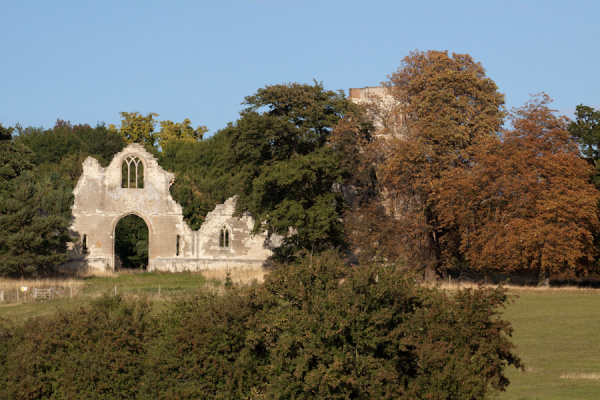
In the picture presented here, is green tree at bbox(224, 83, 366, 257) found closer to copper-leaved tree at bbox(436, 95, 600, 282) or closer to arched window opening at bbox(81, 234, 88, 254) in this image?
copper-leaved tree at bbox(436, 95, 600, 282)

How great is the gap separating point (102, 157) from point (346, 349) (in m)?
65.9

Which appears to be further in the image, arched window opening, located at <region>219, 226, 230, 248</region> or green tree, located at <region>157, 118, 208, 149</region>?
green tree, located at <region>157, 118, 208, 149</region>

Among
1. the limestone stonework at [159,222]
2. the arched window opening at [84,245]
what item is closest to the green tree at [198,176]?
the limestone stonework at [159,222]

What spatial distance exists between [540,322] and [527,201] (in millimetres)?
10796

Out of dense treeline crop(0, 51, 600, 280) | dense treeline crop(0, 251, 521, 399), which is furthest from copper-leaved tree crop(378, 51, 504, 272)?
dense treeline crop(0, 251, 521, 399)

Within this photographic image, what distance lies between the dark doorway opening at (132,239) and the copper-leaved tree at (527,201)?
2652 cm

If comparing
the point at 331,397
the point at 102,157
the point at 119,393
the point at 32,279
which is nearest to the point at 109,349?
the point at 119,393

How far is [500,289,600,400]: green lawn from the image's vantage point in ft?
67.9

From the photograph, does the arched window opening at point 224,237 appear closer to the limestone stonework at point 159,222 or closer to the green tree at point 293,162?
the limestone stonework at point 159,222

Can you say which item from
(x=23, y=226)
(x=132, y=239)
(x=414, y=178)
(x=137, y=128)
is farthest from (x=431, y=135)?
(x=137, y=128)

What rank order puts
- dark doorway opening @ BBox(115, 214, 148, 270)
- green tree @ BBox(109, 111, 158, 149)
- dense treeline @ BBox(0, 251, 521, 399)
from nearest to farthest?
dense treeline @ BBox(0, 251, 521, 399) → dark doorway opening @ BBox(115, 214, 148, 270) → green tree @ BBox(109, 111, 158, 149)

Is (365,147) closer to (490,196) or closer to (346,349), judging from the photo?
(490,196)

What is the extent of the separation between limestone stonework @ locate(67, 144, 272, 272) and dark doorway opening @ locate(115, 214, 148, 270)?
11833 mm

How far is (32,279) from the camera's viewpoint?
1698 inches
